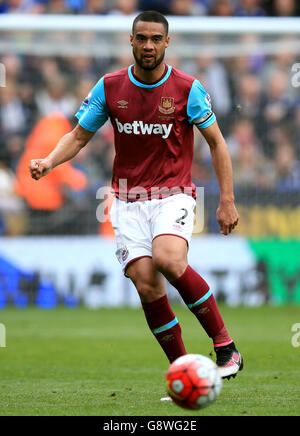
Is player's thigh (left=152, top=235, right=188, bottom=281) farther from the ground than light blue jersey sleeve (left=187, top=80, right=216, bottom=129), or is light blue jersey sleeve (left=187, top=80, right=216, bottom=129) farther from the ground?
light blue jersey sleeve (left=187, top=80, right=216, bottom=129)

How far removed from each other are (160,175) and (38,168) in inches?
34.2

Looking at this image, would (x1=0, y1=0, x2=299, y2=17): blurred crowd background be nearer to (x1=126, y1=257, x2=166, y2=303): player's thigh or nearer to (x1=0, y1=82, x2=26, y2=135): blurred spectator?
(x1=0, y1=82, x2=26, y2=135): blurred spectator

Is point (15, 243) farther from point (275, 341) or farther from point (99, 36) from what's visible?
point (275, 341)

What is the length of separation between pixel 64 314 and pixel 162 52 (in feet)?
23.3

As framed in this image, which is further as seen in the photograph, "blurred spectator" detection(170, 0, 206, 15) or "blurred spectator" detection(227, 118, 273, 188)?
"blurred spectator" detection(170, 0, 206, 15)

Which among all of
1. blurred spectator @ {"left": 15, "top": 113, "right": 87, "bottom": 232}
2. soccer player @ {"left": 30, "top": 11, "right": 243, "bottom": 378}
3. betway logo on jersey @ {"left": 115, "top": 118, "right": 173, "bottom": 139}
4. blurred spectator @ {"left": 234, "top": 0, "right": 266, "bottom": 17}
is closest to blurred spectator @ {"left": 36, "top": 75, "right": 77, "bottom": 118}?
blurred spectator @ {"left": 15, "top": 113, "right": 87, "bottom": 232}

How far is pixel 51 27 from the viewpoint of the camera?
13.6m

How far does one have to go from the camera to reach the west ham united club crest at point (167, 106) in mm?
6320

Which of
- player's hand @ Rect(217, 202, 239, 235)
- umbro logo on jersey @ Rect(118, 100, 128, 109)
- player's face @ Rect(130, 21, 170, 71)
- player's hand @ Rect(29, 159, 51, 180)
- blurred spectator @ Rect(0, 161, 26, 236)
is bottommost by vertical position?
blurred spectator @ Rect(0, 161, 26, 236)

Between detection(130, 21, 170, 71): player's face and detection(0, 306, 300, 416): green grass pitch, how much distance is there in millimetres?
2317

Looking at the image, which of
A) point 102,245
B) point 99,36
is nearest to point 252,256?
point 102,245

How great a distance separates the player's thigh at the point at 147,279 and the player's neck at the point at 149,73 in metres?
1.27

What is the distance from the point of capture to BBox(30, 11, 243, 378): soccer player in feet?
20.5

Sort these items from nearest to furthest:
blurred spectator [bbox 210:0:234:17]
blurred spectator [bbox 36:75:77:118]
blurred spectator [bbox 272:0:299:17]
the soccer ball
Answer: the soccer ball, blurred spectator [bbox 36:75:77:118], blurred spectator [bbox 210:0:234:17], blurred spectator [bbox 272:0:299:17]
